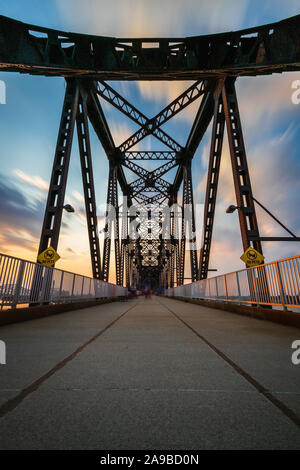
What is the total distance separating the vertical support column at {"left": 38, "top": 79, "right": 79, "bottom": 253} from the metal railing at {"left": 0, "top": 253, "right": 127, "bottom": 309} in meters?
1.99

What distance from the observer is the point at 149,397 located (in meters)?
1.83

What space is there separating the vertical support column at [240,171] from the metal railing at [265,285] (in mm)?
2184

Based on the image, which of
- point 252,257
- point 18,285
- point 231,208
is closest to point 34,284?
point 18,285

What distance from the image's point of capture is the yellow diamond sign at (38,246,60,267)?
991 centimetres

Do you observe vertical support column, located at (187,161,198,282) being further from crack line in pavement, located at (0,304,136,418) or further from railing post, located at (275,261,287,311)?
crack line in pavement, located at (0,304,136,418)

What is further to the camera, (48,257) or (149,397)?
(48,257)

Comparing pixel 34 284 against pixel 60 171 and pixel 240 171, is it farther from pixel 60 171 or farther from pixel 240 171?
pixel 240 171

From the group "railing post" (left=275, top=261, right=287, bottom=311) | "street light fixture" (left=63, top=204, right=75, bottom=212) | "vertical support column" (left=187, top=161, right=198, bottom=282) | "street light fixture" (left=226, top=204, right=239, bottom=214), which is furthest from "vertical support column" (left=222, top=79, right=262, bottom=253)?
"vertical support column" (left=187, top=161, right=198, bottom=282)

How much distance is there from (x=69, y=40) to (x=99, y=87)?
7844 mm

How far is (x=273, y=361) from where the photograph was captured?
280cm

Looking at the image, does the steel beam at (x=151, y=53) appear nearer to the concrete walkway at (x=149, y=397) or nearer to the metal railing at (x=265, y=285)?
the metal railing at (x=265, y=285)

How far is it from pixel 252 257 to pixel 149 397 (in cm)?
923

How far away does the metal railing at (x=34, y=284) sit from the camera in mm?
6004

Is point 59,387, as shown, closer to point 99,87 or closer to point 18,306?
point 18,306
